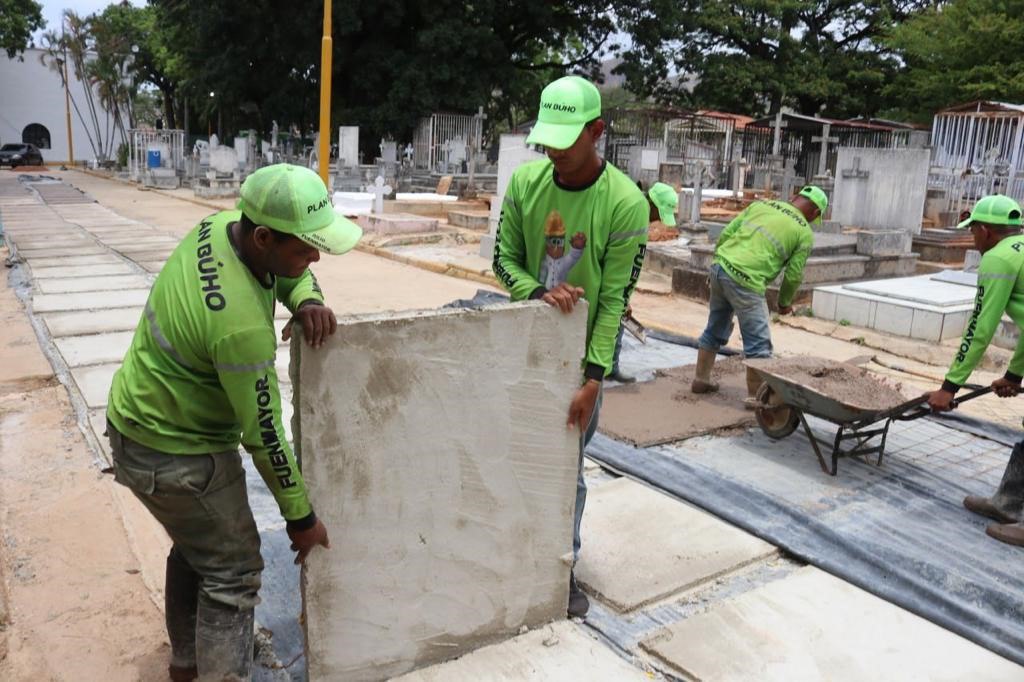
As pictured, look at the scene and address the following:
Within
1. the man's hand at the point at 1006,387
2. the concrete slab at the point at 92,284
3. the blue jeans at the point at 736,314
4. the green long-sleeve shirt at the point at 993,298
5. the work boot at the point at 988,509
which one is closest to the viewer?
the green long-sleeve shirt at the point at 993,298

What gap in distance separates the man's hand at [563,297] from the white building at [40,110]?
198ft

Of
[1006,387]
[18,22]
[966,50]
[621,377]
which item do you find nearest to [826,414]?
[1006,387]

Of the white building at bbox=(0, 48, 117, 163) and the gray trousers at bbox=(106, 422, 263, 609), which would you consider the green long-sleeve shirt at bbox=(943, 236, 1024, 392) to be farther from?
the white building at bbox=(0, 48, 117, 163)

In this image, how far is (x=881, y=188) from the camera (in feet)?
46.7

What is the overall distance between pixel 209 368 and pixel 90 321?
247 inches

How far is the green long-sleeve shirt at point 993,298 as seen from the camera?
158 inches

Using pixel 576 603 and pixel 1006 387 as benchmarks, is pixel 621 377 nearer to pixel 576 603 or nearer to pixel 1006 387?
pixel 1006 387

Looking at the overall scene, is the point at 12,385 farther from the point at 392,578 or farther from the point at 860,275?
the point at 860,275

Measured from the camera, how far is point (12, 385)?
232 inches

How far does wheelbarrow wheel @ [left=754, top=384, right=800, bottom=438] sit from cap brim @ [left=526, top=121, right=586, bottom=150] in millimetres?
2756

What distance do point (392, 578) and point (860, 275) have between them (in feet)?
33.5

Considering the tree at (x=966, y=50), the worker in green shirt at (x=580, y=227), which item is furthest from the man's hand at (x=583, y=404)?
the tree at (x=966, y=50)

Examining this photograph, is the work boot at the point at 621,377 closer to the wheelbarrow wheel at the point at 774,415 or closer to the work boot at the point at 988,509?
the wheelbarrow wheel at the point at 774,415

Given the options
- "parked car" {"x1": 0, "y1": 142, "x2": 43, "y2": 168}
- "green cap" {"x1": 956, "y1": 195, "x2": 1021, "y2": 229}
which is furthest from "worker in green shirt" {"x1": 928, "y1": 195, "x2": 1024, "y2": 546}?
"parked car" {"x1": 0, "y1": 142, "x2": 43, "y2": 168}
